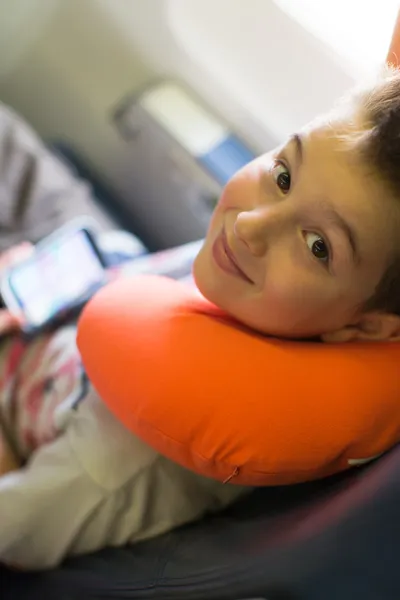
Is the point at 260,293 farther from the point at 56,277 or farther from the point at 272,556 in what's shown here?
the point at 56,277

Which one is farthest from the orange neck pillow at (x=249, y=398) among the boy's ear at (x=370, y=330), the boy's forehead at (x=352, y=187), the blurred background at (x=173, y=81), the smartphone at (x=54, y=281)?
the blurred background at (x=173, y=81)

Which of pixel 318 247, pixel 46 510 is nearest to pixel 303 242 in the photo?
pixel 318 247

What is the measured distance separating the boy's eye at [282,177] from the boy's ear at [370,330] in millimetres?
164

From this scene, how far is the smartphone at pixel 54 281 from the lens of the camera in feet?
3.59

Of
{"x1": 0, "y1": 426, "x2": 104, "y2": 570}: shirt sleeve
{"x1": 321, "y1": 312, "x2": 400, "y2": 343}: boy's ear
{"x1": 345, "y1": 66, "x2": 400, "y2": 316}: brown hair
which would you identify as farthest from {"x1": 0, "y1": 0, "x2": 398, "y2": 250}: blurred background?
{"x1": 0, "y1": 426, "x2": 104, "y2": 570}: shirt sleeve

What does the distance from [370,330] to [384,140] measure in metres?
0.22

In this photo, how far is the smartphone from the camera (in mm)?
1094

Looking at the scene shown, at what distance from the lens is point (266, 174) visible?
0.83m

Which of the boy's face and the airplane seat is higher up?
the boy's face

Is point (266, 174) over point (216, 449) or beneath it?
over

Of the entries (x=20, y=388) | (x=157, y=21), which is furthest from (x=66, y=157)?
(x=20, y=388)

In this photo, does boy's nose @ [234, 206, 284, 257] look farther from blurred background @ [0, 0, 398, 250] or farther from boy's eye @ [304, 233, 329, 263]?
blurred background @ [0, 0, 398, 250]

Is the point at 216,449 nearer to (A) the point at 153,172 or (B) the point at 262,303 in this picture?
(B) the point at 262,303

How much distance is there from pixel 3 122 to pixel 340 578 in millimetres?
1073
